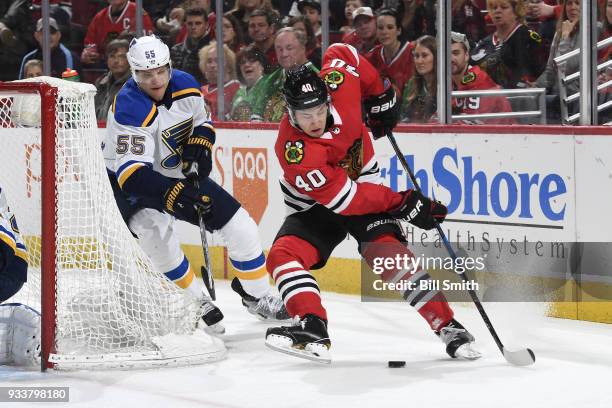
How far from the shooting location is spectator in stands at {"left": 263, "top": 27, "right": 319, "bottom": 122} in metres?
6.23

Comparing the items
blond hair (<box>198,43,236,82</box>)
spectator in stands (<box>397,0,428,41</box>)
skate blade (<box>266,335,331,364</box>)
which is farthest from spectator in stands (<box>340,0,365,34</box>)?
skate blade (<box>266,335,331,364</box>)

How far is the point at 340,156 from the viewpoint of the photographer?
422cm

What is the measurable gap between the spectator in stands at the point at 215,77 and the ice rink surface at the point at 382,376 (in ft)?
6.74

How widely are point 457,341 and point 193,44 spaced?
328 centimetres

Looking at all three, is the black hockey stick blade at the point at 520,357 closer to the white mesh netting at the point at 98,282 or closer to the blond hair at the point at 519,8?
the white mesh netting at the point at 98,282

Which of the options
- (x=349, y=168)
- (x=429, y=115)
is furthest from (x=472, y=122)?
(x=349, y=168)

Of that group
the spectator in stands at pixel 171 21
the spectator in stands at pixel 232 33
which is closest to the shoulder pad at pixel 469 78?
the spectator in stands at pixel 232 33

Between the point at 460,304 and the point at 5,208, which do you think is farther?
the point at 460,304

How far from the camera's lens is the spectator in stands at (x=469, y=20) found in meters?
5.32

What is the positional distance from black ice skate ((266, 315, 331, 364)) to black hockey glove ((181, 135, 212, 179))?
3.26 feet

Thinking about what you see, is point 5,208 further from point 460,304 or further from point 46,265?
point 460,304

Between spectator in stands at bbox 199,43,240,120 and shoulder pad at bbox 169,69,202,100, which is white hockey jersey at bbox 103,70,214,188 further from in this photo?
spectator in stands at bbox 199,43,240,120

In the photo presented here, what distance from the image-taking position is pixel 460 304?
5324mm

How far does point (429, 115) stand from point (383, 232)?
4.86 feet
